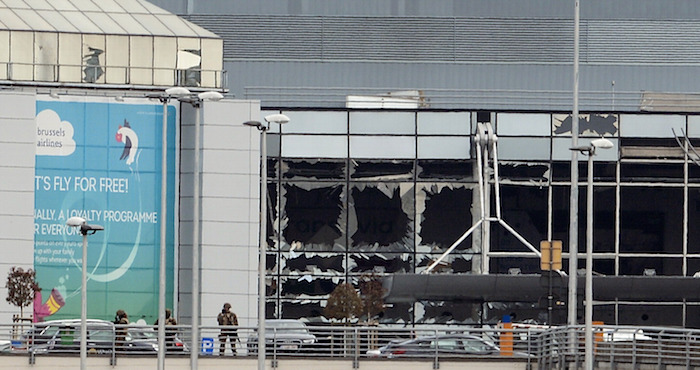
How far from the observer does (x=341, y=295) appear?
5200 centimetres

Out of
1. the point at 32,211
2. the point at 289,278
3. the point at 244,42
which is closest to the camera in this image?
the point at 32,211

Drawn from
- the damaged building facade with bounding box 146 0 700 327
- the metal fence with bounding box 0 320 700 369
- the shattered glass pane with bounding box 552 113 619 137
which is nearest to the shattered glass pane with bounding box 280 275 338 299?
the damaged building facade with bounding box 146 0 700 327

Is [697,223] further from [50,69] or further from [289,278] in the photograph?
[50,69]

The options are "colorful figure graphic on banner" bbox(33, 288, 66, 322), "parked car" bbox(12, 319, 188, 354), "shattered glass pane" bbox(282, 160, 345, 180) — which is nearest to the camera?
"parked car" bbox(12, 319, 188, 354)

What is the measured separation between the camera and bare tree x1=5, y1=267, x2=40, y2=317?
4969cm

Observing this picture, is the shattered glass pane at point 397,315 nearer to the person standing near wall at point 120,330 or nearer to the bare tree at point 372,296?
the bare tree at point 372,296

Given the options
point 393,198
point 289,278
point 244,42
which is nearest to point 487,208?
point 393,198

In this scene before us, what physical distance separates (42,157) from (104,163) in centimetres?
174

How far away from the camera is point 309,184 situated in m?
56.2

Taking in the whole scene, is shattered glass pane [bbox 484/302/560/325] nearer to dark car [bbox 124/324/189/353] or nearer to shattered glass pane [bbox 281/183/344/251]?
shattered glass pane [bbox 281/183/344/251]

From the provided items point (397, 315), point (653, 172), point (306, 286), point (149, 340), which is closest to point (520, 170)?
point (653, 172)

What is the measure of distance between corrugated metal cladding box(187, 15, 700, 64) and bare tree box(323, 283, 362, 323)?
17727 millimetres

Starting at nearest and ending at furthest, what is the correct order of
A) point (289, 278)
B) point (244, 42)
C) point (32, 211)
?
point (32, 211), point (289, 278), point (244, 42)

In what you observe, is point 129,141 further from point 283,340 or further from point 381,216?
point 283,340
